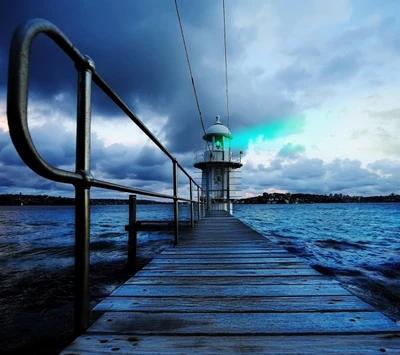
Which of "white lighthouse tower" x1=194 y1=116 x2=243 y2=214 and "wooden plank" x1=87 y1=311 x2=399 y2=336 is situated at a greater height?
"white lighthouse tower" x1=194 y1=116 x2=243 y2=214

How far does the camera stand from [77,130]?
1.03 m

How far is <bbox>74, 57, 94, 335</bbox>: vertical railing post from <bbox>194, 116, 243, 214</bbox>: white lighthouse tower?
1520 cm

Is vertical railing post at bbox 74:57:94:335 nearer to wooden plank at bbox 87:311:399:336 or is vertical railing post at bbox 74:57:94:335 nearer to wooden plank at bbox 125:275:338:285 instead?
wooden plank at bbox 87:311:399:336

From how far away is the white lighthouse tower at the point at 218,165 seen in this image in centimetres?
1672

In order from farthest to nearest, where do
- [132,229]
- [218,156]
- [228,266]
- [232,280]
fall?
[218,156], [132,229], [228,266], [232,280]

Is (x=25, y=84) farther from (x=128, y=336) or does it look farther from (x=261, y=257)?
(x=261, y=257)

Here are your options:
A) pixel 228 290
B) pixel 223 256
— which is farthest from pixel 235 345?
pixel 223 256

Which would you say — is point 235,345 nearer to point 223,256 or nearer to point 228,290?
point 228,290

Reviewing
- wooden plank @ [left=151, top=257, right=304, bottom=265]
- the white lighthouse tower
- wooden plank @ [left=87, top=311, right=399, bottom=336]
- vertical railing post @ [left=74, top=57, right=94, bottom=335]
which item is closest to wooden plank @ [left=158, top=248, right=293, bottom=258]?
wooden plank @ [left=151, top=257, right=304, bottom=265]

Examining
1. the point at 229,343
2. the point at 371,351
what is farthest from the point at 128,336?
the point at 371,351

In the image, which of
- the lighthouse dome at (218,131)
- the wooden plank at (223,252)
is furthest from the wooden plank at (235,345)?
the lighthouse dome at (218,131)

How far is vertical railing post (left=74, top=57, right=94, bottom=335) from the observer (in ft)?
3.30

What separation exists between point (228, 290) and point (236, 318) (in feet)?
1.29

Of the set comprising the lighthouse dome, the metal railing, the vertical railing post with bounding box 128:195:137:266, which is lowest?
the vertical railing post with bounding box 128:195:137:266
